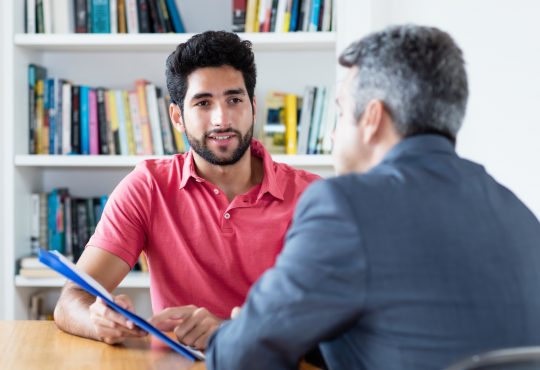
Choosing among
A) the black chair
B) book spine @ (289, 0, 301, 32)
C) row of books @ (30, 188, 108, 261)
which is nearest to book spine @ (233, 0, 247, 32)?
book spine @ (289, 0, 301, 32)

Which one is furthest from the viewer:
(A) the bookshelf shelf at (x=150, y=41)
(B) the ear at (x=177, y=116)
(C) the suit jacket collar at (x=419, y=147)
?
(A) the bookshelf shelf at (x=150, y=41)

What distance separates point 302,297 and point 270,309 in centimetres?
5

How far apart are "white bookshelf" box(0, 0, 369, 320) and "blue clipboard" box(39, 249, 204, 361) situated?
1458 millimetres

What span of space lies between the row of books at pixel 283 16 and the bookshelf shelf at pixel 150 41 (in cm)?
6

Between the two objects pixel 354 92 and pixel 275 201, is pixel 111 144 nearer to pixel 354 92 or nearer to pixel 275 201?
pixel 275 201

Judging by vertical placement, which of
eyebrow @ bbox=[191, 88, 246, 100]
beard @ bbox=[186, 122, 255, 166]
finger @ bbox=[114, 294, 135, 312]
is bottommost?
finger @ bbox=[114, 294, 135, 312]

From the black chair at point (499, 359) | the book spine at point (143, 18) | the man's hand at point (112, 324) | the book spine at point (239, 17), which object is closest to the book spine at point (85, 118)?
the book spine at point (143, 18)

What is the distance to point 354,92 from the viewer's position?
45.3 inches

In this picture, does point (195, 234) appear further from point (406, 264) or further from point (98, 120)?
point (98, 120)

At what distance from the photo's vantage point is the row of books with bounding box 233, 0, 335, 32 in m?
2.84

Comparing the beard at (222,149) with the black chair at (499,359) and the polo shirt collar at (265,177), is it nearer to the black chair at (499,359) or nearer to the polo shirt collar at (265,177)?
the polo shirt collar at (265,177)

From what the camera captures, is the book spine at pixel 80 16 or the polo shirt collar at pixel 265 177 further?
the book spine at pixel 80 16

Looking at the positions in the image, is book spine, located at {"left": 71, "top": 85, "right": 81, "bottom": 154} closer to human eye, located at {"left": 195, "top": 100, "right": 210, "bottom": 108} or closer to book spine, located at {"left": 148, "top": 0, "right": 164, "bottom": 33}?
book spine, located at {"left": 148, "top": 0, "right": 164, "bottom": 33}

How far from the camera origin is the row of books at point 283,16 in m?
2.84
